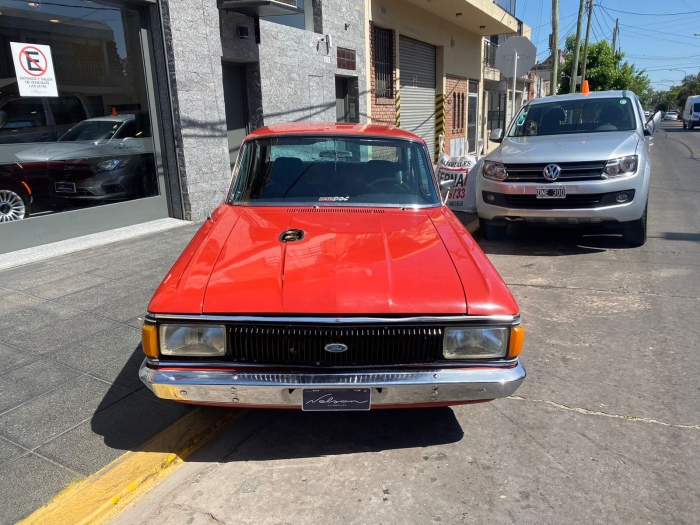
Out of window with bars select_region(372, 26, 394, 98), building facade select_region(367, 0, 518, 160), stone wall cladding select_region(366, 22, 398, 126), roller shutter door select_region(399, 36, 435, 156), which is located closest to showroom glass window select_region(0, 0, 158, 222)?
building facade select_region(367, 0, 518, 160)

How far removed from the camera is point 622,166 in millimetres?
6605

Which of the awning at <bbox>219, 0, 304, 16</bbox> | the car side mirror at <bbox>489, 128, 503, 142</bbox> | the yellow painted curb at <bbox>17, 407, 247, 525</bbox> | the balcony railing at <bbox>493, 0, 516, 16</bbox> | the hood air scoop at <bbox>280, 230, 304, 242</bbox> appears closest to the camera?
the yellow painted curb at <bbox>17, 407, 247, 525</bbox>

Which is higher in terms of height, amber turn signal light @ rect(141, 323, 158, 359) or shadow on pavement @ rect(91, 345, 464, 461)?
amber turn signal light @ rect(141, 323, 158, 359)

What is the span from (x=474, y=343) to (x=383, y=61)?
13.0m

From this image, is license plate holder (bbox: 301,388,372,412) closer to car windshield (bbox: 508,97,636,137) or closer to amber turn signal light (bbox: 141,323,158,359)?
amber turn signal light (bbox: 141,323,158,359)

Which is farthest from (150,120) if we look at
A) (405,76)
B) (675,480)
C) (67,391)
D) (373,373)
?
(405,76)

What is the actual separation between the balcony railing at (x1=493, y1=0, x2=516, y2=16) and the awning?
1274 centimetres

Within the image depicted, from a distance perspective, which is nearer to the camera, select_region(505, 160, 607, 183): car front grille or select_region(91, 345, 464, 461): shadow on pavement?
select_region(91, 345, 464, 461): shadow on pavement

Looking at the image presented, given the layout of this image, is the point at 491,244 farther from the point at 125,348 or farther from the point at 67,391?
the point at 67,391

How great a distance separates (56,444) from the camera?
9.95ft

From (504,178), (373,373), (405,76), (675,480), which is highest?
(405,76)

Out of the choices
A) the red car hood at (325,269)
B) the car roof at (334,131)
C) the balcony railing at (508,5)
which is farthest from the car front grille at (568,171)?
the balcony railing at (508,5)

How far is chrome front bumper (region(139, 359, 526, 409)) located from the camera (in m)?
2.68

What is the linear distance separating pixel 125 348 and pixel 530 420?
2.89 meters
